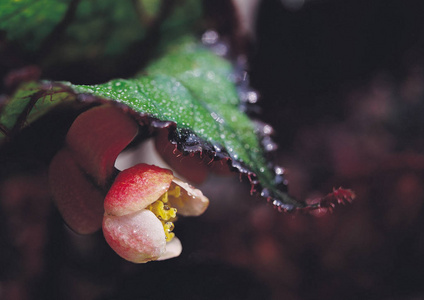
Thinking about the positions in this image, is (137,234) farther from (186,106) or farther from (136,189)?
(186,106)

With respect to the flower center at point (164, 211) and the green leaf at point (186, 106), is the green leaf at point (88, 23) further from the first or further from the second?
the flower center at point (164, 211)

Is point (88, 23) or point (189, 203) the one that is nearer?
point (189, 203)

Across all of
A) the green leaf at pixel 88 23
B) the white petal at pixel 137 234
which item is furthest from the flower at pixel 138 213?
the green leaf at pixel 88 23

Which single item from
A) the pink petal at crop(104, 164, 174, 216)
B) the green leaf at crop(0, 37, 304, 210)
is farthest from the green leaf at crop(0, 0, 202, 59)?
the pink petal at crop(104, 164, 174, 216)

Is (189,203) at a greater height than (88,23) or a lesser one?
lesser

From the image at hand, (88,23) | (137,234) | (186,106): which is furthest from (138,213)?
(88,23)

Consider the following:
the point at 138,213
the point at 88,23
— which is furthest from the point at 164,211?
the point at 88,23

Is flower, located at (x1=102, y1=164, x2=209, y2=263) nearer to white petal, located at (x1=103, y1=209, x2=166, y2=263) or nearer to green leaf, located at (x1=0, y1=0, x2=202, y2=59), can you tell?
white petal, located at (x1=103, y1=209, x2=166, y2=263)

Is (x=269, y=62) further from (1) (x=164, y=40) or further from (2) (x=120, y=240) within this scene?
(2) (x=120, y=240)
